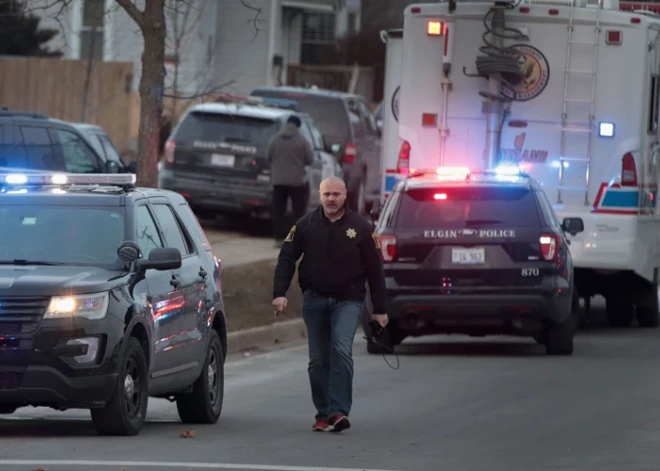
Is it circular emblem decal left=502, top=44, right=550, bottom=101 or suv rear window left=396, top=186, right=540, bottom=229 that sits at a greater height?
circular emblem decal left=502, top=44, right=550, bottom=101

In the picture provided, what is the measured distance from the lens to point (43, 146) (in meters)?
19.4

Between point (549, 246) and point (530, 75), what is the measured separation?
3.32 meters

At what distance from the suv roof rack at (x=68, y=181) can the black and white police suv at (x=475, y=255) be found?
4.66 metres

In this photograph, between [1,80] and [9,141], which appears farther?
[1,80]

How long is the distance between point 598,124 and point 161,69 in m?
4.72

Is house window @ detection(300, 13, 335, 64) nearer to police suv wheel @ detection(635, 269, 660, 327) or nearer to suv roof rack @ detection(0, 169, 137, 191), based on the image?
police suv wheel @ detection(635, 269, 660, 327)

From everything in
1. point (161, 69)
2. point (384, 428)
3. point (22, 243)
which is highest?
point (161, 69)

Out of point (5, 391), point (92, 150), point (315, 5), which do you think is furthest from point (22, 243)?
point (315, 5)

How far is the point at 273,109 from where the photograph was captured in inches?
974

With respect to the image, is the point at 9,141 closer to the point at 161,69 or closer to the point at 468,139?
the point at 161,69

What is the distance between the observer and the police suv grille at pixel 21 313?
9539mm

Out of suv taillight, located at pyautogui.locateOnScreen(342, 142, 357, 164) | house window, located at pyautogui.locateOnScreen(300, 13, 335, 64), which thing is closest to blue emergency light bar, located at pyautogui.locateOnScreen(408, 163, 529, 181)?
suv taillight, located at pyautogui.locateOnScreen(342, 142, 357, 164)

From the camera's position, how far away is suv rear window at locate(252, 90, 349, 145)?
94.8ft

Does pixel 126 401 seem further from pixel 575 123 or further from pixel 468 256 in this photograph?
pixel 575 123
